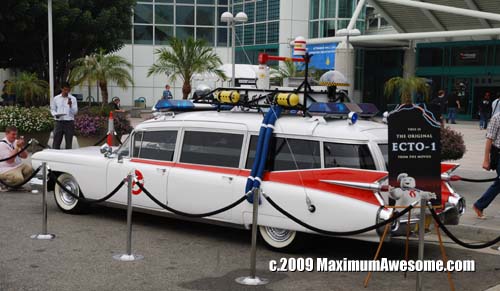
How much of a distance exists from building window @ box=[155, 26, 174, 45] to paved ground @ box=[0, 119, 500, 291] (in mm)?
40198

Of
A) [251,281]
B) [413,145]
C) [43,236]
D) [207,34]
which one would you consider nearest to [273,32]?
[207,34]

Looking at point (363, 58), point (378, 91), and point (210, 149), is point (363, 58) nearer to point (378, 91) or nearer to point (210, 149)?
point (378, 91)

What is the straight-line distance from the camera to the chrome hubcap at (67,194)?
30.7 ft

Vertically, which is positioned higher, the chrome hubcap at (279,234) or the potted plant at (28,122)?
the potted plant at (28,122)

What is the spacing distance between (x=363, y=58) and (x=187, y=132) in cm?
3745

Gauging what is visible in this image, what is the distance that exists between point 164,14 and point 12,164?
3885cm

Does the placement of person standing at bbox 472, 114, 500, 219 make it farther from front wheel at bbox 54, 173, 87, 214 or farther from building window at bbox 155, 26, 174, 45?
building window at bbox 155, 26, 174, 45

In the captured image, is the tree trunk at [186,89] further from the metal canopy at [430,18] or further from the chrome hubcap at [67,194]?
the chrome hubcap at [67,194]

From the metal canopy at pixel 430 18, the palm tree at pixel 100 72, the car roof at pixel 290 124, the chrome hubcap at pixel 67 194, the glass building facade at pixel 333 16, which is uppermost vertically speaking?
the glass building facade at pixel 333 16

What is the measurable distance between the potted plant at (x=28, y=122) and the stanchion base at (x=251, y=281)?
11561 millimetres

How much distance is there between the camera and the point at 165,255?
7273 mm

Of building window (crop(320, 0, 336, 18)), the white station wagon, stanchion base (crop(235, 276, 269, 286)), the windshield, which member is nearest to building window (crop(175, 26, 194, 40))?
building window (crop(320, 0, 336, 18))

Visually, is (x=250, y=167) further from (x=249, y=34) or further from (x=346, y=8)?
Answer: (x=249, y=34)

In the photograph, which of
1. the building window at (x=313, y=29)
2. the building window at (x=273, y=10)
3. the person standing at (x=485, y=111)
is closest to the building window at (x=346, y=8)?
the building window at (x=313, y=29)
